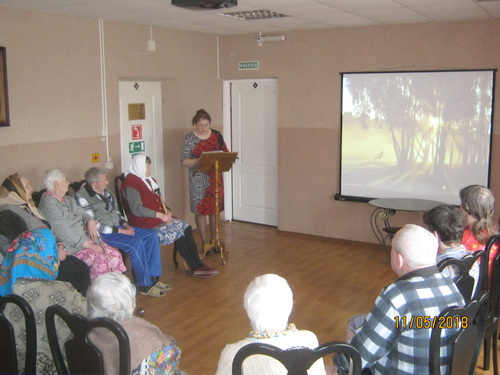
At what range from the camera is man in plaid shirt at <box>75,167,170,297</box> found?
183 inches

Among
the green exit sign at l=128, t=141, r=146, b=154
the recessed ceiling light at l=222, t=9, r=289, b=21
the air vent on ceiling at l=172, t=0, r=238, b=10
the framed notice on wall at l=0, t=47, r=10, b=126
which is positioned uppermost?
the recessed ceiling light at l=222, t=9, r=289, b=21

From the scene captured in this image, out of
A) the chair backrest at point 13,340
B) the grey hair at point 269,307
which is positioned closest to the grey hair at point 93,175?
the chair backrest at point 13,340

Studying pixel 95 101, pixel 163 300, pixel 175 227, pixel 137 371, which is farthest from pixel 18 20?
pixel 137 371

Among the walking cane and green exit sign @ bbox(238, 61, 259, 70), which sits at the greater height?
green exit sign @ bbox(238, 61, 259, 70)

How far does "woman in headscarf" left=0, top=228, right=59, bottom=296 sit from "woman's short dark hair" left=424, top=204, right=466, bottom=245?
2.20 m

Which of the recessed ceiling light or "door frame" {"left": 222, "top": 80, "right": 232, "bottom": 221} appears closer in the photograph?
the recessed ceiling light

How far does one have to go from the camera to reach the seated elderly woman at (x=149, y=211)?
5012 millimetres

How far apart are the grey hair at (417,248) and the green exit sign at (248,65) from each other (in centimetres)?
494

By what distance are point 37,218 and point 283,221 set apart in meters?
3.61

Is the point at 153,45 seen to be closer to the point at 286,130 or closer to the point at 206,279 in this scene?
the point at 286,130

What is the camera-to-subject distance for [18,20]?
4684 millimetres

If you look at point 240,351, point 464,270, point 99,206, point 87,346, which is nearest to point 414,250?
point 464,270

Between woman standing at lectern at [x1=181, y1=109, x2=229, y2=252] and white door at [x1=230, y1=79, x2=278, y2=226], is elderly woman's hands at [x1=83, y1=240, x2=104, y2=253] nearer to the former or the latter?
woman standing at lectern at [x1=181, y1=109, x2=229, y2=252]
